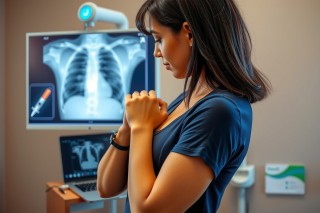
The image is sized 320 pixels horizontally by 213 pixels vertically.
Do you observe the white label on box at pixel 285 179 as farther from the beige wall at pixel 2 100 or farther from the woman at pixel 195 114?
the beige wall at pixel 2 100

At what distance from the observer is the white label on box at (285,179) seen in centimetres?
209

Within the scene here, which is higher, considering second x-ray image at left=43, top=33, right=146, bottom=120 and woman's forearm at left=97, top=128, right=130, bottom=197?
second x-ray image at left=43, top=33, right=146, bottom=120

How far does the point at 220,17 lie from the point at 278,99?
149 cm

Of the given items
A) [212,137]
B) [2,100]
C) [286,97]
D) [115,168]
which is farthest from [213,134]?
[2,100]

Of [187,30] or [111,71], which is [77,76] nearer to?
[111,71]

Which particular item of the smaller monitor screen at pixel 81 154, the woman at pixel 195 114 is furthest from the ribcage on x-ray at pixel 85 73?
the woman at pixel 195 114

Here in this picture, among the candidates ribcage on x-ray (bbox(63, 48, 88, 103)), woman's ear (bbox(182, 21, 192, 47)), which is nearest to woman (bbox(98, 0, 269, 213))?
woman's ear (bbox(182, 21, 192, 47))

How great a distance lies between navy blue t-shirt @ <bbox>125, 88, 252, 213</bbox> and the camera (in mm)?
671

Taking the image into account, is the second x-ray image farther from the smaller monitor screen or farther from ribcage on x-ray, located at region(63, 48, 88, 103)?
the smaller monitor screen

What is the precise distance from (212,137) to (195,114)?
0.06m

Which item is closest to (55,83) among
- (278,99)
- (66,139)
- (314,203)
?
(66,139)

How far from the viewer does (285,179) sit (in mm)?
2109

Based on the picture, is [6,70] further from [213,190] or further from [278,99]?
[213,190]

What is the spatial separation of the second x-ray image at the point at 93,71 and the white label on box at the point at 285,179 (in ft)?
3.03
